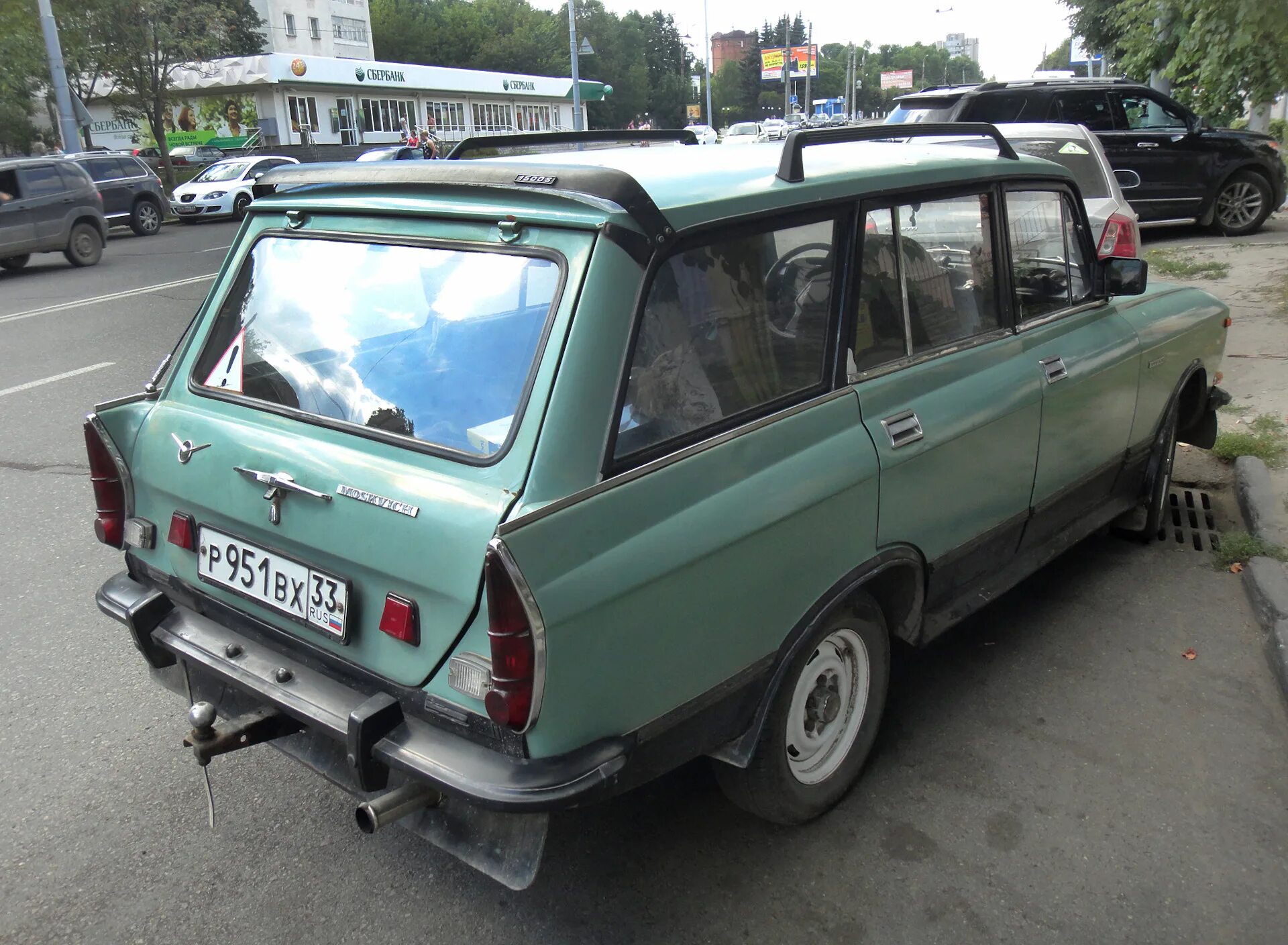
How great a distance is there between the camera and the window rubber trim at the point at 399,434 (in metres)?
2.21

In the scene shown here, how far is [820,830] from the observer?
287 cm

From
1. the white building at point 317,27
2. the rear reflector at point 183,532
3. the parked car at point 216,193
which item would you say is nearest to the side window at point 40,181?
the parked car at point 216,193

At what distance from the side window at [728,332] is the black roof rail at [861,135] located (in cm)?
16

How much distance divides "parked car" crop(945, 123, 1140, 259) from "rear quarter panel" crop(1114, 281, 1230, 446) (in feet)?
11.5

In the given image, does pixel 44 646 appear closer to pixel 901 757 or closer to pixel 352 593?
pixel 352 593

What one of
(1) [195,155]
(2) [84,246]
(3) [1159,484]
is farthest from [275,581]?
(1) [195,155]

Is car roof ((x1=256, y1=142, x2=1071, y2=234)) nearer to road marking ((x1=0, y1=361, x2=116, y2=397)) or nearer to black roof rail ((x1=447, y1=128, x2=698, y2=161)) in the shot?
black roof rail ((x1=447, y1=128, x2=698, y2=161))

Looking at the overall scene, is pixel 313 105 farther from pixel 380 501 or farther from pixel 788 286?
pixel 380 501

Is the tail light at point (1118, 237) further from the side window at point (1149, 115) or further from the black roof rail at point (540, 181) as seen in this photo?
the black roof rail at point (540, 181)

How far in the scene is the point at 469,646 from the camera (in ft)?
7.00

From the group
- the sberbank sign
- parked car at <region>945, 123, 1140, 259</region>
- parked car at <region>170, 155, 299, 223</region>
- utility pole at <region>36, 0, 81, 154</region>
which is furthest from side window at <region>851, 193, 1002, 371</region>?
the sberbank sign

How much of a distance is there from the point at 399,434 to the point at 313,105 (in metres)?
59.7

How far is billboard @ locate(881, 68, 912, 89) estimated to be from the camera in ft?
322

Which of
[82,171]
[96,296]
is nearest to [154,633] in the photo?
[96,296]
